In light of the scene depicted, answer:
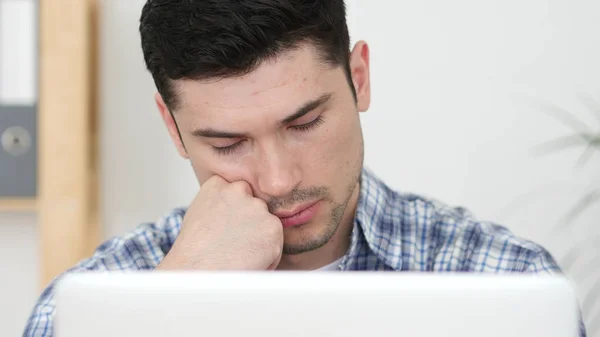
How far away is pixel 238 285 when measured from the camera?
1.62ft

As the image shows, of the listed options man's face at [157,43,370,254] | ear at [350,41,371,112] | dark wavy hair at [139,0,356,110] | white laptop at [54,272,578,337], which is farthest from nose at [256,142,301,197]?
white laptop at [54,272,578,337]

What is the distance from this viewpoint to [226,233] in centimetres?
112

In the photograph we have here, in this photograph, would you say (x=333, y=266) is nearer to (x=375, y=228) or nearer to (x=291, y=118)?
(x=375, y=228)

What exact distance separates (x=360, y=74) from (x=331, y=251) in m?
0.34

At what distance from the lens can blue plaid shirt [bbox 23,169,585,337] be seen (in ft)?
4.58

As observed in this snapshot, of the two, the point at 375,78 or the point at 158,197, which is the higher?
the point at 375,78

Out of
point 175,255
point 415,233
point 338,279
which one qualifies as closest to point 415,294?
point 338,279

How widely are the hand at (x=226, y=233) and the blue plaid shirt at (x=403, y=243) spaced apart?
0.90 ft

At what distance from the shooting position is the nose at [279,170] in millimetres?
1182

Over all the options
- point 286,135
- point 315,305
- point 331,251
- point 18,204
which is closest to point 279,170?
point 286,135

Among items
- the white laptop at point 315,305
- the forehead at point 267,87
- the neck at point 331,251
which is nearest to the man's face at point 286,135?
the forehead at point 267,87

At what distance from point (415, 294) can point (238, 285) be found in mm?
116

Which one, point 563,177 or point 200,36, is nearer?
point 200,36

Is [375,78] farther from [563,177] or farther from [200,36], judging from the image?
[200,36]
